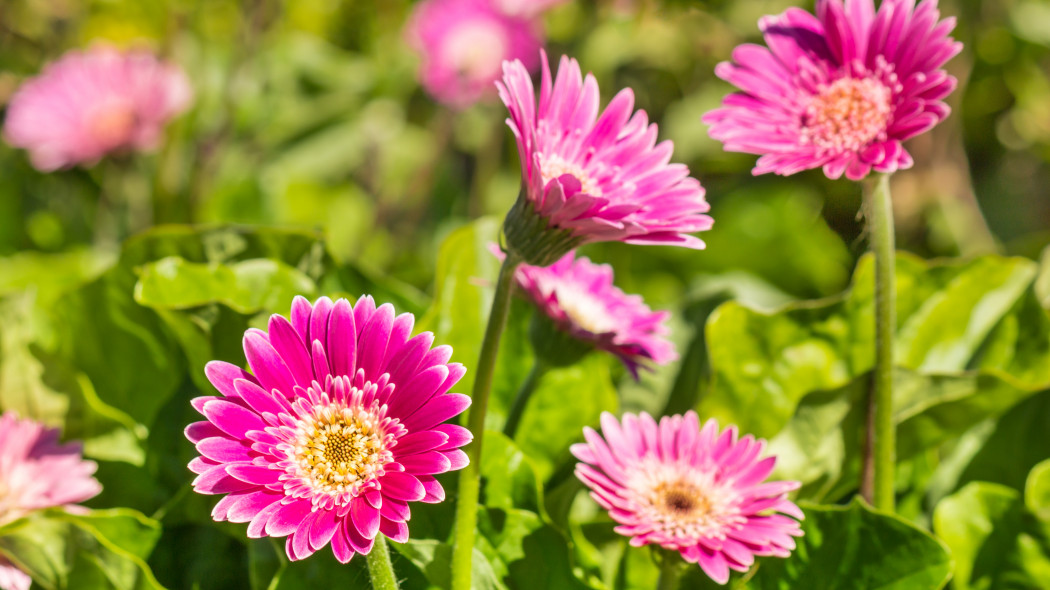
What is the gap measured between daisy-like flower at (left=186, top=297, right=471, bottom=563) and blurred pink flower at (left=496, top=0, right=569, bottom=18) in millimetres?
1415

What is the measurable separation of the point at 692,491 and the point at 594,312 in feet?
0.84

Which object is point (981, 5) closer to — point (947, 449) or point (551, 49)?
point (551, 49)

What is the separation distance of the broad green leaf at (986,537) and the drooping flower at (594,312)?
0.30 meters

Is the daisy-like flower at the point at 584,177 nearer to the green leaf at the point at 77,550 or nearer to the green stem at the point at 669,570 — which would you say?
the green stem at the point at 669,570

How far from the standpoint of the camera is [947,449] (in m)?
0.99

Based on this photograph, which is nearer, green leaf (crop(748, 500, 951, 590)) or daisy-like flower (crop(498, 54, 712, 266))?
daisy-like flower (crop(498, 54, 712, 266))

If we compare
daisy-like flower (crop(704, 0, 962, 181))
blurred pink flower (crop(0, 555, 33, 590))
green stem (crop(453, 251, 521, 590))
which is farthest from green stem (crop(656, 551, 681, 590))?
blurred pink flower (crop(0, 555, 33, 590))

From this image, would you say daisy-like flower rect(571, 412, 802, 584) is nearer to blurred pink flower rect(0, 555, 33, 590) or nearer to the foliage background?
the foliage background

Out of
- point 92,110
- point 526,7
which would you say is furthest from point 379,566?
point 526,7

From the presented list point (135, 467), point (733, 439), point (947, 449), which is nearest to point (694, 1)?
point (947, 449)

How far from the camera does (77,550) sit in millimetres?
761

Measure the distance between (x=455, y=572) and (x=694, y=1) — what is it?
3.72 ft

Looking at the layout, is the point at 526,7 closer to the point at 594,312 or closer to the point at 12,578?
the point at 594,312

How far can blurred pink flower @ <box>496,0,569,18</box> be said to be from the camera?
1841 millimetres
